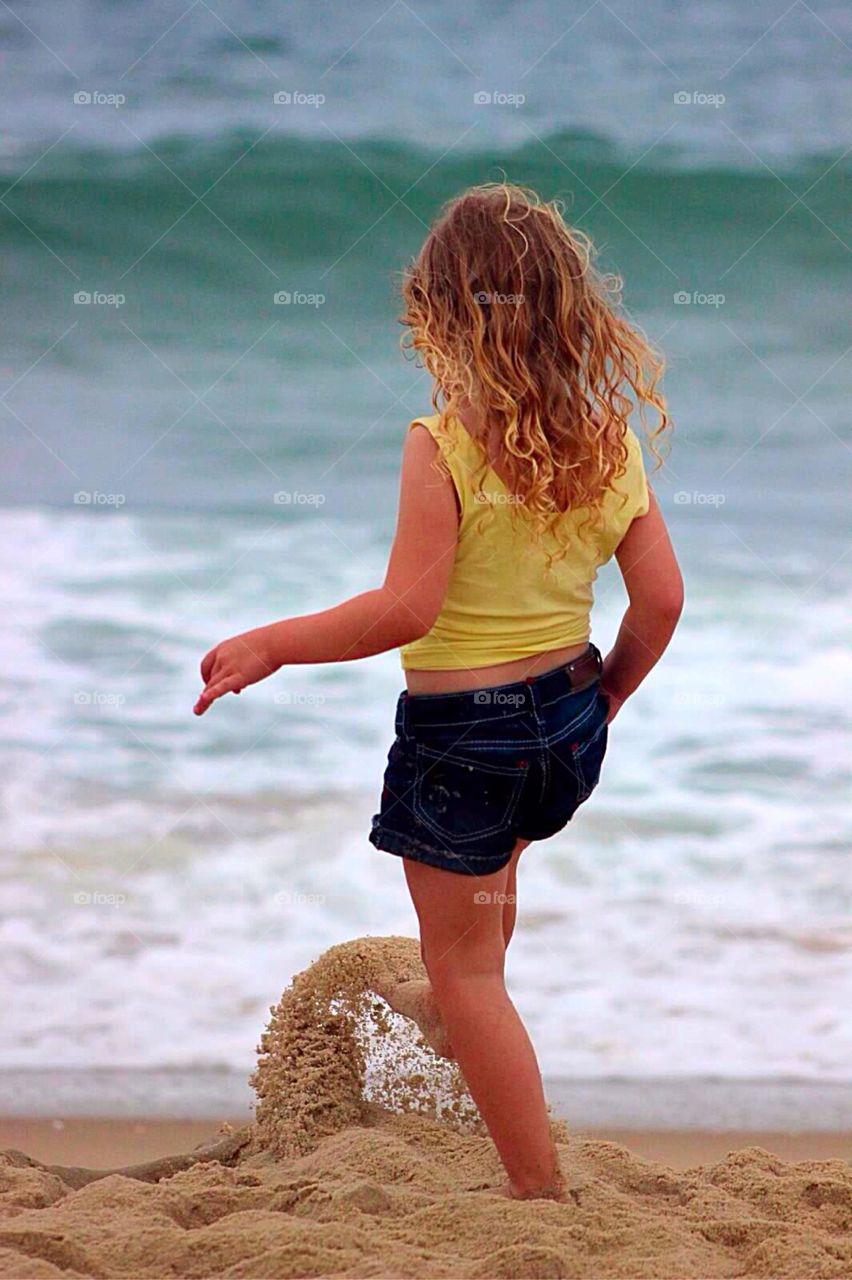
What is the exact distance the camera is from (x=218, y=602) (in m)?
4.54

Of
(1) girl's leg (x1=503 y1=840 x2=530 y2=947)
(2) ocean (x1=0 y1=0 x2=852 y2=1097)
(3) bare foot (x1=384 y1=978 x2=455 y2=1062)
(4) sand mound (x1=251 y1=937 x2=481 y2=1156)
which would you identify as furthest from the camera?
(2) ocean (x1=0 y1=0 x2=852 y2=1097)

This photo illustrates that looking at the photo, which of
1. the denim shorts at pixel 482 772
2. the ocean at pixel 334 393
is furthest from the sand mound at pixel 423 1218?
the ocean at pixel 334 393

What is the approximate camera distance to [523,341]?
160 cm

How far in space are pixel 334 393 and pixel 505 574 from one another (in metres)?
3.70

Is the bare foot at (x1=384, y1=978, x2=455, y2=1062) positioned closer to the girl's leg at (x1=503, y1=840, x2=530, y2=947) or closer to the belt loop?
the girl's leg at (x1=503, y1=840, x2=530, y2=947)

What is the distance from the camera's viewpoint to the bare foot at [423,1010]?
72.1 inches

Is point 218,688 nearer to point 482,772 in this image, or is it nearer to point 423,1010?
point 482,772

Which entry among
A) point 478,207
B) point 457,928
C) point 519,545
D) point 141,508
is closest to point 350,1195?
point 457,928

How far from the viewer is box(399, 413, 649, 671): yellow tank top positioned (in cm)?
155

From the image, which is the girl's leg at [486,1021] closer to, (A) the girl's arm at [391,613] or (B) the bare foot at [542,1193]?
(B) the bare foot at [542,1193]

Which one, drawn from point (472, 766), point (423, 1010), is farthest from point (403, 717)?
point (423, 1010)

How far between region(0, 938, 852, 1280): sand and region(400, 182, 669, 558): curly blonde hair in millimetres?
798

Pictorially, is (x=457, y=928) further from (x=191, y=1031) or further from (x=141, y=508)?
(x=141, y=508)

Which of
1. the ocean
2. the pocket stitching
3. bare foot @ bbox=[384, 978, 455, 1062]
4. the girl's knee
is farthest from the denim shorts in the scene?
the ocean
